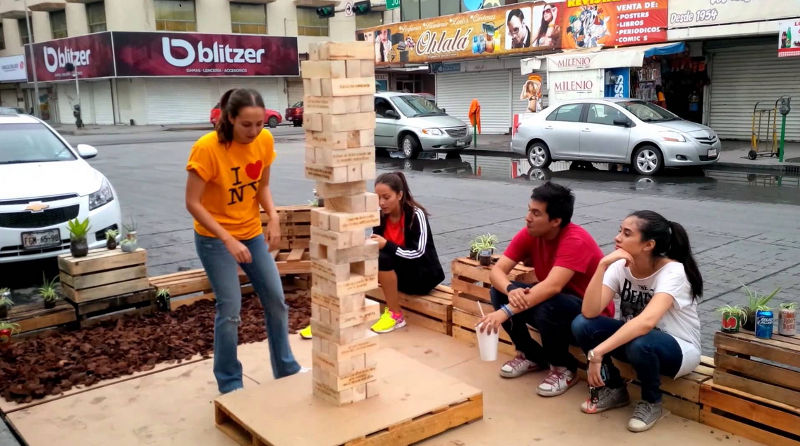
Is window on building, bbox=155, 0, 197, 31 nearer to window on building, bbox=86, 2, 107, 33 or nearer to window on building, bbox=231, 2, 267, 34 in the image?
window on building, bbox=231, 2, 267, 34

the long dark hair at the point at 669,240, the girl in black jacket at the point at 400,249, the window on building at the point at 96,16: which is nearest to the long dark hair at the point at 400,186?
the girl in black jacket at the point at 400,249

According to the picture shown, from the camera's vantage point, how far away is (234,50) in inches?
1639

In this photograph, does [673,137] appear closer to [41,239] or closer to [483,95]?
[41,239]

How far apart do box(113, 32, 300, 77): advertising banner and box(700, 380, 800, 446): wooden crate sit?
3921cm

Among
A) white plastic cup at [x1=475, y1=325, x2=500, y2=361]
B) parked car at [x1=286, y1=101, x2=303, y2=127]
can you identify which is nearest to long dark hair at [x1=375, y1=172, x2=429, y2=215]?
white plastic cup at [x1=475, y1=325, x2=500, y2=361]

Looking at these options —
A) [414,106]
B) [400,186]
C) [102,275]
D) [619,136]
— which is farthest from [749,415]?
[414,106]

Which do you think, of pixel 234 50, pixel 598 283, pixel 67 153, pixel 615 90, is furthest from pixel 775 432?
pixel 234 50

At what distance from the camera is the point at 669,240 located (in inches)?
143

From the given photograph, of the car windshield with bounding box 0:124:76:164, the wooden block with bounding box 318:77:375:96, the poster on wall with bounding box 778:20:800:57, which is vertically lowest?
the car windshield with bounding box 0:124:76:164

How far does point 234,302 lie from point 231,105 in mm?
1081

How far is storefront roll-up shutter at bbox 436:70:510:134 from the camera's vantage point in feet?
86.9

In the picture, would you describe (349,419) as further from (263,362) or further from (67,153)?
(67,153)

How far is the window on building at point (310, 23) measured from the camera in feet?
152

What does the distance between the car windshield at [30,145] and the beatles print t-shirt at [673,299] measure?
21.4ft
